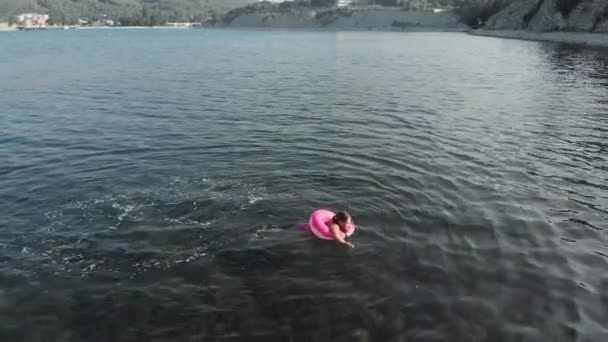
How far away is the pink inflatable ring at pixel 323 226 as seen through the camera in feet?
45.2

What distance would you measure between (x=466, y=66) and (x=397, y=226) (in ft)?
167

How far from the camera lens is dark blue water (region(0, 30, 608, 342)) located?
10734 millimetres

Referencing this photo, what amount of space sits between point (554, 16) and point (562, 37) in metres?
12.8

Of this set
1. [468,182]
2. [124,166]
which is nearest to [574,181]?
[468,182]

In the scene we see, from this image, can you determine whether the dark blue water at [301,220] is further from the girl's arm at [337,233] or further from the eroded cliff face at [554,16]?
the eroded cliff face at [554,16]

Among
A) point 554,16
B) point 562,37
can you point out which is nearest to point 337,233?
point 562,37

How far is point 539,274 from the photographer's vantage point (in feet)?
40.9

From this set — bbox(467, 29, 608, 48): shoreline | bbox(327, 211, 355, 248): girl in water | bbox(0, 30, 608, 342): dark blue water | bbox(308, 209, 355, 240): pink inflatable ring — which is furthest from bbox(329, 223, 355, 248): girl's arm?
bbox(467, 29, 608, 48): shoreline

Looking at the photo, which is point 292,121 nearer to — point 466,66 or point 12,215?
point 12,215

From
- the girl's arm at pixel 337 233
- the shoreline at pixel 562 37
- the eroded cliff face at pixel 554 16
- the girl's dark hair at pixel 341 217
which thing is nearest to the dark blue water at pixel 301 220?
the girl's arm at pixel 337 233

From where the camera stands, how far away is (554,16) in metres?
112

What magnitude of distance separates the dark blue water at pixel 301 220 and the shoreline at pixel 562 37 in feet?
219

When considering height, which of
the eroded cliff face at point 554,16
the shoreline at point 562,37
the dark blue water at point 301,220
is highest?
the eroded cliff face at point 554,16

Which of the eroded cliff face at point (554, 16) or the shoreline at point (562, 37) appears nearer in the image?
the shoreline at point (562, 37)
